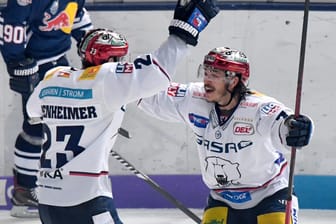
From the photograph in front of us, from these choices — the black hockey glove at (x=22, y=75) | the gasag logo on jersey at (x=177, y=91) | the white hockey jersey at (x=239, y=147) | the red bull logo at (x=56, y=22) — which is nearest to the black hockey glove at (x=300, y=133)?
the white hockey jersey at (x=239, y=147)

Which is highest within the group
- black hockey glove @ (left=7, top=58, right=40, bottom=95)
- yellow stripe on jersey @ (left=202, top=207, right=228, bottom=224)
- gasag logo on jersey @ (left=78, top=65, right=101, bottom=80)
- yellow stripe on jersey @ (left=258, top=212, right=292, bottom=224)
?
gasag logo on jersey @ (left=78, top=65, right=101, bottom=80)

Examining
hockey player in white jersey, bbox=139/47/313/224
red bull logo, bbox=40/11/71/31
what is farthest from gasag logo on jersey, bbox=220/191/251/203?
red bull logo, bbox=40/11/71/31

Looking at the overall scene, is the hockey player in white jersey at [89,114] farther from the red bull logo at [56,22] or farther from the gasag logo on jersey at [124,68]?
the red bull logo at [56,22]

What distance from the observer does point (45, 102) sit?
9.57 ft

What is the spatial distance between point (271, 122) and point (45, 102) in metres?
0.74

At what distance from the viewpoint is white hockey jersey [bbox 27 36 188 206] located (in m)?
2.71

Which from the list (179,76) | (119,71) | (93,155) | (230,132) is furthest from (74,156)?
(179,76)

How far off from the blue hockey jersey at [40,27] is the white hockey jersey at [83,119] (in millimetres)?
1279

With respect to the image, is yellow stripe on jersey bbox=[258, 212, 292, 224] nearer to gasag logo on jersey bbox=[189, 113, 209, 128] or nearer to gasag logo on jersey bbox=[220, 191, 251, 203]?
gasag logo on jersey bbox=[220, 191, 251, 203]

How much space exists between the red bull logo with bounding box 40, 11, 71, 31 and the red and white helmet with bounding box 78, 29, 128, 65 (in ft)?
4.69

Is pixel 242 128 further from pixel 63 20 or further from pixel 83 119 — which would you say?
pixel 63 20

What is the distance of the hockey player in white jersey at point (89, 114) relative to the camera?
8.84 ft

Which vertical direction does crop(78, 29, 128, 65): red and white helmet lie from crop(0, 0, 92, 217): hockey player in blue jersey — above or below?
above

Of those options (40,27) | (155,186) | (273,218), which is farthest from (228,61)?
(40,27)
